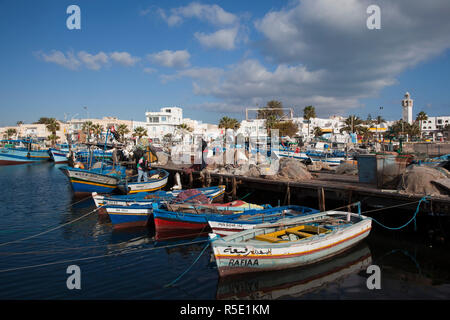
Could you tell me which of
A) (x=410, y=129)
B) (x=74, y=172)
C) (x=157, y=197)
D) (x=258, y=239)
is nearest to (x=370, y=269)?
(x=258, y=239)

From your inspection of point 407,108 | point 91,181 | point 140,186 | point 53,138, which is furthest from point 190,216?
point 407,108

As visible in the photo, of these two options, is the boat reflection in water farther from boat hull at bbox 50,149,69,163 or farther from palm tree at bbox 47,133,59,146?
palm tree at bbox 47,133,59,146

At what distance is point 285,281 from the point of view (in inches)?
348

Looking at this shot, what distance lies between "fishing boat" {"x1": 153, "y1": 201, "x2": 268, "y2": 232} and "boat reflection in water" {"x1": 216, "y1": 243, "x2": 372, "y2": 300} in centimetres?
423

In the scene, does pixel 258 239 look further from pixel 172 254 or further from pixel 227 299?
pixel 172 254

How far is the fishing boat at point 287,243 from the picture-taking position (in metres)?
8.61

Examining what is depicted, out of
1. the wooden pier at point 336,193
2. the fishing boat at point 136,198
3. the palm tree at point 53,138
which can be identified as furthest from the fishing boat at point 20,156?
the fishing boat at point 136,198

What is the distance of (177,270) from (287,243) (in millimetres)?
3864

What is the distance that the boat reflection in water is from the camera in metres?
8.23

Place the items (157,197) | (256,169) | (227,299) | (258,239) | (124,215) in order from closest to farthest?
(227,299) < (258,239) < (124,215) < (157,197) < (256,169)

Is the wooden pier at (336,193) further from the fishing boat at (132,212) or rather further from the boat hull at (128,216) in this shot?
the boat hull at (128,216)

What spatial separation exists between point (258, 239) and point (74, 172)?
17.5m

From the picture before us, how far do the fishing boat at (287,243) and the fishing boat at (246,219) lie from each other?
0.86 meters
